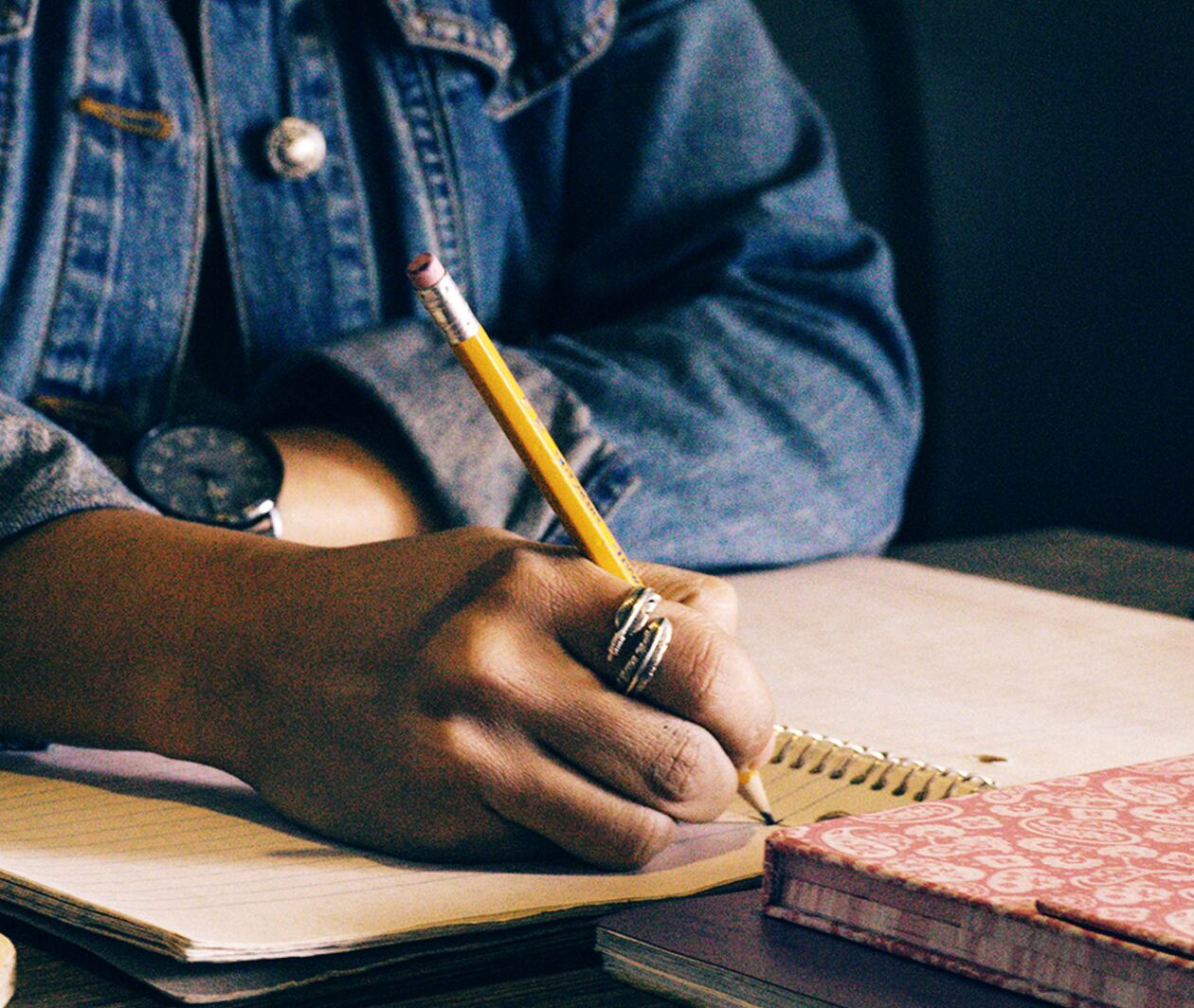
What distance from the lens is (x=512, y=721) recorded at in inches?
16.8

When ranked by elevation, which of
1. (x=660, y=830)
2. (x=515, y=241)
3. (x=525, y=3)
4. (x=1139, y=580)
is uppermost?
(x=525, y=3)

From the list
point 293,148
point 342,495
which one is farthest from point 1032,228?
point 342,495

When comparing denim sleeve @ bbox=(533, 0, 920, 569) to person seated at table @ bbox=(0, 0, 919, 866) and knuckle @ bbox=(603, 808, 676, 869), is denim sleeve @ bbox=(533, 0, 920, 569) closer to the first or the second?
person seated at table @ bbox=(0, 0, 919, 866)

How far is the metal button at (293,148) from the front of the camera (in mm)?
900

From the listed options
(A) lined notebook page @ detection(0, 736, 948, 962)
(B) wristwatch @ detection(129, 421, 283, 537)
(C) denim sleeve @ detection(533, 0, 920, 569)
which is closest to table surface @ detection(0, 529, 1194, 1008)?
(A) lined notebook page @ detection(0, 736, 948, 962)

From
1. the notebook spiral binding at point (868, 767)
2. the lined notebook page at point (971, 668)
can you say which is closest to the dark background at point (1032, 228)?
the lined notebook page at point (971, 668)

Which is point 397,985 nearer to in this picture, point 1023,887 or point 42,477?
point 1023,887

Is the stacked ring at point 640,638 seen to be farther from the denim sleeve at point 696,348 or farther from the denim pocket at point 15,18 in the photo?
the denim pocket at point 15,18

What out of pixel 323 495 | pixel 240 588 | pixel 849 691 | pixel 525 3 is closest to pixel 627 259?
pixel 525 3

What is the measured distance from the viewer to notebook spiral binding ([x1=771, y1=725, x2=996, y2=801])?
488mm

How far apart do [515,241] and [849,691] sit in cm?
52

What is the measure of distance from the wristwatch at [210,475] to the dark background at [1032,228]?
97 centimetres

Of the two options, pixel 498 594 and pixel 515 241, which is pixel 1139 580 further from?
pixel 498 594

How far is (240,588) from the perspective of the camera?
491 mm
